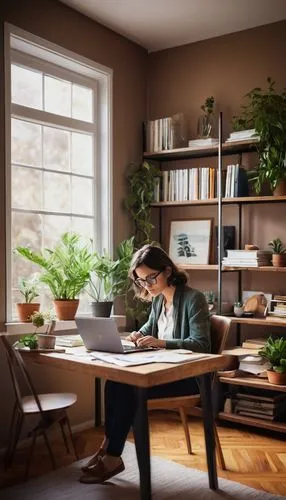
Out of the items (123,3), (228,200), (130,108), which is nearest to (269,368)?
(228,200)

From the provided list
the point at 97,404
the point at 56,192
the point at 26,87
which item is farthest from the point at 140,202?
the point at 97,404

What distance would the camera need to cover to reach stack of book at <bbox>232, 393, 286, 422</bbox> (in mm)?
3672

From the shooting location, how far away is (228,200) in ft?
13.2

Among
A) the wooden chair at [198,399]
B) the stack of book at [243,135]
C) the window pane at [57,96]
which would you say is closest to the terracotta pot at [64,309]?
the wooden chair at [198,399]

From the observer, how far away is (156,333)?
3260mm

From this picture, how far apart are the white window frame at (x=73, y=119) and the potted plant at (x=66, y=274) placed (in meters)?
0.33

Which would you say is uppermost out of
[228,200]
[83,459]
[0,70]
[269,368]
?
[0,70]

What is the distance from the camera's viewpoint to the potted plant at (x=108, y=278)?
154 inches

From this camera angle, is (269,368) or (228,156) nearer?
(269,368)

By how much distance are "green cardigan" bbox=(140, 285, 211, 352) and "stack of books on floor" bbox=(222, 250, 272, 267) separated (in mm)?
934

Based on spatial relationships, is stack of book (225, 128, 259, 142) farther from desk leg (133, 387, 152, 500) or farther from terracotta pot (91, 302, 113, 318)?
desk leg (133, 387, 152, 500)

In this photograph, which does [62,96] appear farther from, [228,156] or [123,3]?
[228,156]

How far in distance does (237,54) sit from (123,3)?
98 cm

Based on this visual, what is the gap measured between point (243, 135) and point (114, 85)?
112cm
